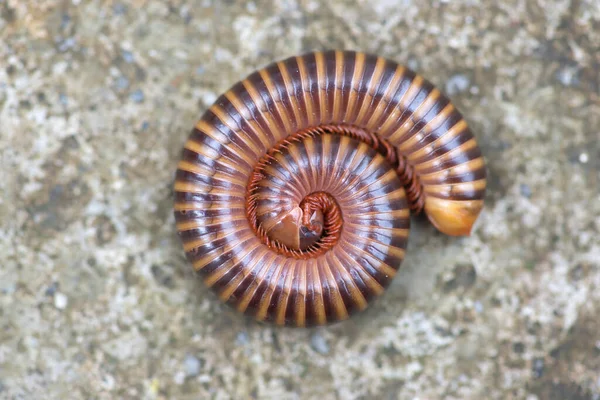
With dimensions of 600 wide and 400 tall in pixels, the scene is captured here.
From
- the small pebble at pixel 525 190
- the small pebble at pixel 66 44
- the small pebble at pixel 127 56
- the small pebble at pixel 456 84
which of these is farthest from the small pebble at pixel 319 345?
the small pebble at pixel 66 44

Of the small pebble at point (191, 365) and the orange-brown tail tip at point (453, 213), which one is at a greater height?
Result: the orange-brown tail tip at point (453, 213)

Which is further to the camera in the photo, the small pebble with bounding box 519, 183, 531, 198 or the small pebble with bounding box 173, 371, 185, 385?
the small pebble with bounding box 519, 183, 531, 198

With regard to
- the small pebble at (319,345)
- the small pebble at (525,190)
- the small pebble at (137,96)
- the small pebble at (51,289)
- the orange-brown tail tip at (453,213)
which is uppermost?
the small pebble at (137,96)

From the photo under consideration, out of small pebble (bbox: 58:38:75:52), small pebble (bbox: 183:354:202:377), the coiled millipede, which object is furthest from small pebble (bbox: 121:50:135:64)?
small pebble (bbox: 183:354:202:377)

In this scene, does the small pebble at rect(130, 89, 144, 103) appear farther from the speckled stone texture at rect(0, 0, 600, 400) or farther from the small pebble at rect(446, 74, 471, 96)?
the small pebble at rect(446, 74, 471, 96)

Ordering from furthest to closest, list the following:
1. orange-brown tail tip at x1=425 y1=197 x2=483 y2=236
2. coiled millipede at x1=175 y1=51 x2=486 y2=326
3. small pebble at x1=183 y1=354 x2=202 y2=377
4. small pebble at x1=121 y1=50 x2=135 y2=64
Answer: small pebble at x1=121 y1=50 x2=135 y2=64 → small pebble at x1=183 y1=354 x2=202 y2=377 → orange-brown tail tip at x1=425 y1=197 x2=483 y2=236 → coiled millipede at x1=175 y1=51 x2=486 y2=326

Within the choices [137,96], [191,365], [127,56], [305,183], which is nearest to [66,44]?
[127,56]

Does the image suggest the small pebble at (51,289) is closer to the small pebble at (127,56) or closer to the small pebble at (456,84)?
the small pebble at (127,56)
